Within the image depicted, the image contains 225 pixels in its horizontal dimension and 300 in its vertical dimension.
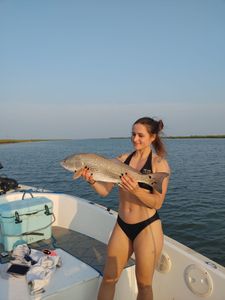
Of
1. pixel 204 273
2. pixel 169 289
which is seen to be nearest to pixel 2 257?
pixel 169 289

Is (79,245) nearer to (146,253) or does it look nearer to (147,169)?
(146,253)

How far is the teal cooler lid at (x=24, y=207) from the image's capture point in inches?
228

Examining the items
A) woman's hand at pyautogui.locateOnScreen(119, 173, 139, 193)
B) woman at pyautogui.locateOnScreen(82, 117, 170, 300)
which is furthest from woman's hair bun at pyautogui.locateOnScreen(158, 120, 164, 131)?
woman's hand at pyautogui.locateOnScreen(119, 173, 139, 193)

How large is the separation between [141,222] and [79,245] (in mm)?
3179

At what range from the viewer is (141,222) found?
353 cm

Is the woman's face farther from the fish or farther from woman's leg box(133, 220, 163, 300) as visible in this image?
woman's leg box(133, 220, 163, 300)

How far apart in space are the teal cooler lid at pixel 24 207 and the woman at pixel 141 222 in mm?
2728

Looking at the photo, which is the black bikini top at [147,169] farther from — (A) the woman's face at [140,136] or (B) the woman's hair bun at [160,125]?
(B) the woman's hair bun at [160,125]

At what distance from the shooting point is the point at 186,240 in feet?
33.6

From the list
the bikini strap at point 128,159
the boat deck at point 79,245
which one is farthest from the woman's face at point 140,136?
the boat deck at point 79,245

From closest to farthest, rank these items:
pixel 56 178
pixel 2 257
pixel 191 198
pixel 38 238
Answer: pixel 2 257, pixel 38 238, pixel 191 198, pixel 56 178

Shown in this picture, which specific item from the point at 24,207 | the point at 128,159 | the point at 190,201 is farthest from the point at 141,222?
the point at 190,201

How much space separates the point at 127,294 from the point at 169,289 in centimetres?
65

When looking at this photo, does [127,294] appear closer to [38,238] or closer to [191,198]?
[38,238]
